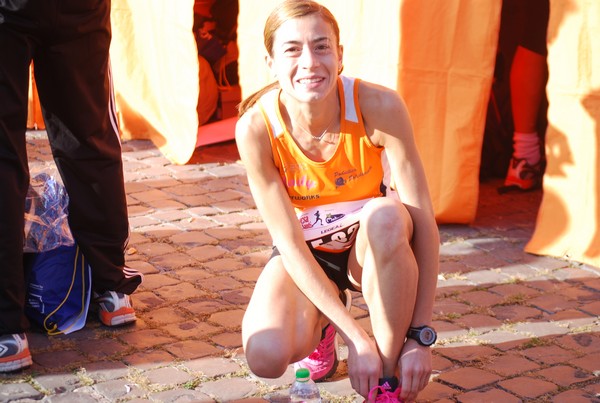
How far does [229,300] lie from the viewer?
4.08 metres

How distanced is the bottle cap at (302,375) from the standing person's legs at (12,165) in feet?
3.44

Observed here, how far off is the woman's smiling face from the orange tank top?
0.14 metres

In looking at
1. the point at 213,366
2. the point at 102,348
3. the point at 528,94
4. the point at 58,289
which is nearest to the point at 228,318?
the point at 213,366

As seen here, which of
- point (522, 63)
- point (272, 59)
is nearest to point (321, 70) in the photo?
point (272, 59)

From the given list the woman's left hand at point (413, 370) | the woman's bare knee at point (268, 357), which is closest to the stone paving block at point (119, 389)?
the woman's bare knee at point (268, 357)

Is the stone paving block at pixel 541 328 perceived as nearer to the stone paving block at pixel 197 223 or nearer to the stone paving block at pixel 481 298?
the stone paving block at pixel 481 298

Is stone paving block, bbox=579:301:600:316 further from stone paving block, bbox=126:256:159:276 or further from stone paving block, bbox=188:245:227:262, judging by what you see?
stone paving block, bbox=126:256:159:276

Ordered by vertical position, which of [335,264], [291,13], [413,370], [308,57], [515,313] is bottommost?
[515,313]

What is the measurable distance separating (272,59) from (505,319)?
1.52 meters

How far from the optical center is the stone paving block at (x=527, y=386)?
3.27 meters

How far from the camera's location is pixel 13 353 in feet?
11.0

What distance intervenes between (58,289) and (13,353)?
1.34 ft

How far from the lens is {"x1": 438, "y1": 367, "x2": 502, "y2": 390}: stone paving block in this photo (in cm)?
333

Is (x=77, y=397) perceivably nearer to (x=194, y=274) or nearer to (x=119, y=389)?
(x=119, y=389)
